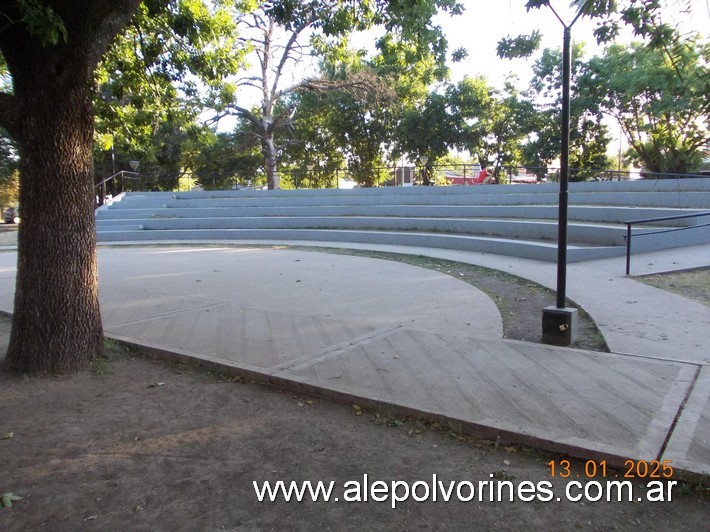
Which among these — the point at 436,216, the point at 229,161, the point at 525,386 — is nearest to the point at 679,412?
the point at 525,386

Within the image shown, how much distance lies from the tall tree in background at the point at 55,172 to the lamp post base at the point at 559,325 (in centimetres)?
463

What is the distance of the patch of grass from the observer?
740cm

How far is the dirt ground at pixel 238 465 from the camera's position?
2.81 meters

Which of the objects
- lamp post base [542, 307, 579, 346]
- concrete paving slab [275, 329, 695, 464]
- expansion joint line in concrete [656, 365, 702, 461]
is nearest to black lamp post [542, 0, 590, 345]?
lamp post base [542, 307, 579, 346]

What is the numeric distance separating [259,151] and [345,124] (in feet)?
28.5

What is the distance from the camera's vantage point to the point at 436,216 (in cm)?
1762

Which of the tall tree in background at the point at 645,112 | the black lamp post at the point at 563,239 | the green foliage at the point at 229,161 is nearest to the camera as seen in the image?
the black lamp post at the point at 563,239

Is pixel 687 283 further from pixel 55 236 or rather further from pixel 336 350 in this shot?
pixel 55 236

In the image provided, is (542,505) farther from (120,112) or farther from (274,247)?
(274,247)

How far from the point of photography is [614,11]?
5438 mm

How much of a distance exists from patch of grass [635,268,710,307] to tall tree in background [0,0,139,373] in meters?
7.43

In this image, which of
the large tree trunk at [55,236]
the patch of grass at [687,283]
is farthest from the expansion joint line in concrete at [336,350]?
the patch of grass at [687,283]

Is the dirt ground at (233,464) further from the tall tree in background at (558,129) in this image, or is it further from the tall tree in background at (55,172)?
the tall tree in background at (558,129)

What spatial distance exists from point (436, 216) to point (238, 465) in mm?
14934
